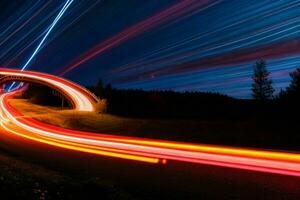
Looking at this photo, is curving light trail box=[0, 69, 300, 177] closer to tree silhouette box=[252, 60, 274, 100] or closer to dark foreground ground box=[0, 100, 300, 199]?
dark foreground ground box=[0, 100, 300, 199]

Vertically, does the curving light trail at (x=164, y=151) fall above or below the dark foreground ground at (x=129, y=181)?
above

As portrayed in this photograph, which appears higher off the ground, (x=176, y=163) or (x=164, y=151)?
(x=164, y=151)

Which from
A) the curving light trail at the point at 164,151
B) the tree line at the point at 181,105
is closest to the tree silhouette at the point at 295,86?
the tree line at the point at 181,105

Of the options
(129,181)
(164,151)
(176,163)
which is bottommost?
(129,181)

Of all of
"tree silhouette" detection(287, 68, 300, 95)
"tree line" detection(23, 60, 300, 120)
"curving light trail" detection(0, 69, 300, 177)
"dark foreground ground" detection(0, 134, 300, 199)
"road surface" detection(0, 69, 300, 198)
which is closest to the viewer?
"dark foreground ground" detection(0, 134, 300, 199)

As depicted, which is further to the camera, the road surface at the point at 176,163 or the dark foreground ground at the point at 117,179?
the road surface at the point at 176,163

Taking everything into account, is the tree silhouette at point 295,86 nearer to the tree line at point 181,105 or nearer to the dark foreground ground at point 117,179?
the tree line at point 181,105

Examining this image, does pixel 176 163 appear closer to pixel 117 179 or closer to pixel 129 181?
pixel 117 179

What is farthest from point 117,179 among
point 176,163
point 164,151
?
point 164,151

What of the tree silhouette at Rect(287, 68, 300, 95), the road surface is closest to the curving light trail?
the road surface

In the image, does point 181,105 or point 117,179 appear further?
point 181,105

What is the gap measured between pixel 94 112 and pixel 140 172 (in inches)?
1311

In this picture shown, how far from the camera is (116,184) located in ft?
35.7

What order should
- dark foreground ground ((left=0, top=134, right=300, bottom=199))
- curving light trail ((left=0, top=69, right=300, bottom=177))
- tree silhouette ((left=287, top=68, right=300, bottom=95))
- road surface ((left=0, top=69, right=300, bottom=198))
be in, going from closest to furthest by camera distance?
1. dark foreground ground ((left=0, top=134, right=300, bottom=199))
2. road surface ((left=0, top=69, right=300, bottom=198))
3. curving light trail ((left=0, top=69, right=300, bottom=177))
4. tree silhouette ((left=287, top=68, right=300, bottom=95))
